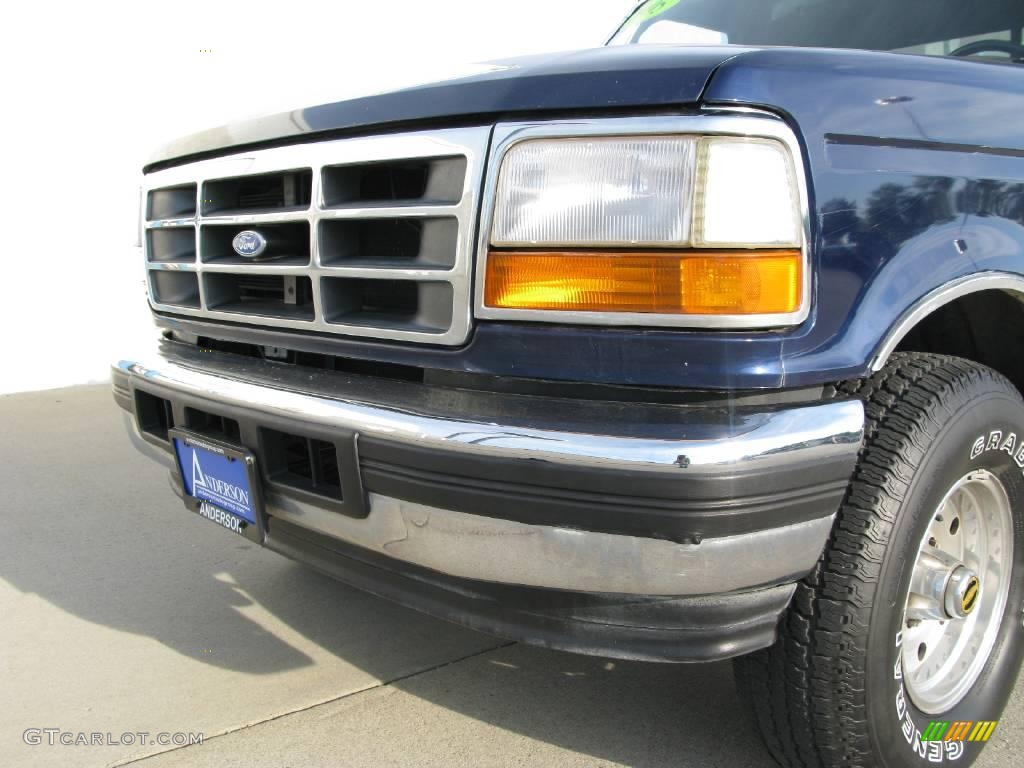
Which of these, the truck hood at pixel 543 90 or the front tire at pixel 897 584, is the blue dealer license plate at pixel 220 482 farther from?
the front tire at pixel 897 584

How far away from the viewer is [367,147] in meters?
1.83

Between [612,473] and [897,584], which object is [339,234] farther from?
[897,584]

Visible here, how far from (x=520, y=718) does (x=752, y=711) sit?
2.23 ft

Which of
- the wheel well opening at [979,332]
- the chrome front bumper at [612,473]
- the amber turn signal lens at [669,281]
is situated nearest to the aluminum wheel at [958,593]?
the wheel well opening at [979,332]

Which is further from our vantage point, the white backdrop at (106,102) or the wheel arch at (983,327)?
the white backdrop at (106,102)

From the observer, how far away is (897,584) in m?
1.71

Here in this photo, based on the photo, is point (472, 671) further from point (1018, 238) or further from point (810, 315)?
point (1018, 238)

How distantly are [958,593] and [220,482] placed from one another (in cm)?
173

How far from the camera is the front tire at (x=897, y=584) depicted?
167 centimetres

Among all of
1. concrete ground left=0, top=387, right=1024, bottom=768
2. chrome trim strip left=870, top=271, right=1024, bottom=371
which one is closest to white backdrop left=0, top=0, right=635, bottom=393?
concrete ground left=0, top=387, right=1024, bottom=768

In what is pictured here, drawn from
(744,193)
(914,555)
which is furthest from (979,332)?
(744,193)

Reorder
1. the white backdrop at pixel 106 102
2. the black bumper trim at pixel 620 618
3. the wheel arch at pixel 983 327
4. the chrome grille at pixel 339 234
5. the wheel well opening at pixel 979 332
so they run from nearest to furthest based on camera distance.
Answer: the black bumper trim at pixel 620 618, the chrome grille at pixel 339 234, the wheel arch at pixel 983 327, the wheel well opening at pixel 979 332, the white backdrop at pixel 106 102

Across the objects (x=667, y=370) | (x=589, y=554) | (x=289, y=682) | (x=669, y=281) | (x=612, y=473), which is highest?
(x=669, y=281)

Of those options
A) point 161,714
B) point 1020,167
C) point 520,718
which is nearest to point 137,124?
point 161,714
